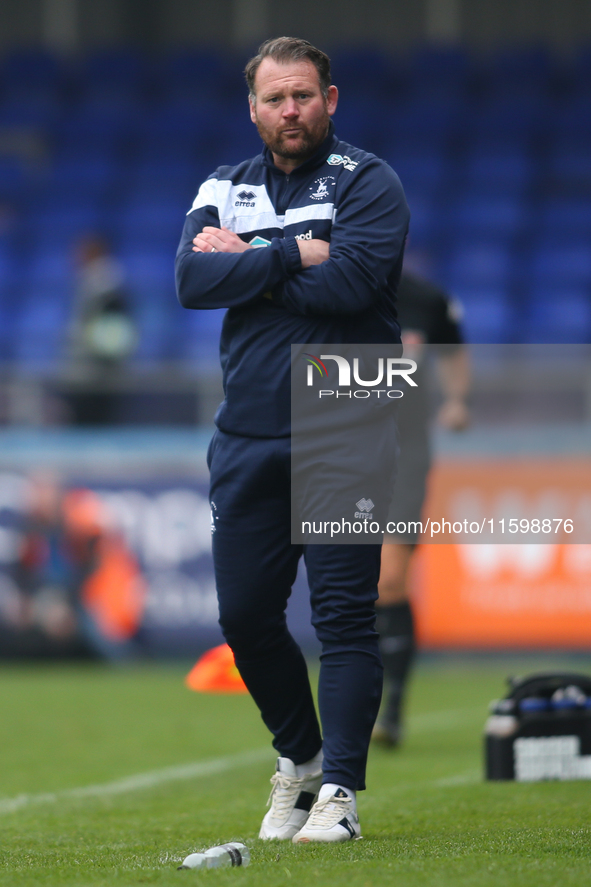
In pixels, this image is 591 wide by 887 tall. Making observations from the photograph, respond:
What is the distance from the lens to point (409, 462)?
18.1ft

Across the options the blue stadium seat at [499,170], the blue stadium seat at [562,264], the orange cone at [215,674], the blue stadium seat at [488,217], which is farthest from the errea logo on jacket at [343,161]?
the blue stadium seat at [499,170]

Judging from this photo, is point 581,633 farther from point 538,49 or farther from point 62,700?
point 538,49

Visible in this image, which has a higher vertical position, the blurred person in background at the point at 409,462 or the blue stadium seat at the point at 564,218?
the blue stadium seat at the point at 564,218

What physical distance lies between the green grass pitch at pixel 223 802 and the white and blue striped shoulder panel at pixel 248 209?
4.99 ft

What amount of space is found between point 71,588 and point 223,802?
16.5ft

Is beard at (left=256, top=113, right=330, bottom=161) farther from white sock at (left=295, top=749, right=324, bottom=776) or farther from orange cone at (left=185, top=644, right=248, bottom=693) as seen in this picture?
orange cone at (left=185, top=644, right=248, bottom=693)

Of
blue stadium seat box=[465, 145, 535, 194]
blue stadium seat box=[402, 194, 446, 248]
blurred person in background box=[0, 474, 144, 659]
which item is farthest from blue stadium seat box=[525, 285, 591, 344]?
blurred person in background box=[0, 474, 144, 659]

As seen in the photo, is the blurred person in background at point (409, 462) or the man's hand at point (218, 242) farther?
the blurred person in background at point (409, 462)

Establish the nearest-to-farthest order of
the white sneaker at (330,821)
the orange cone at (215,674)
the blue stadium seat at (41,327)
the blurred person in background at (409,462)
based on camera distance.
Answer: the white sneaker at (330,821) < the orange cone at (215,674) < the blurred person in background at (409,462) < the blue stadium seat at (41,327)

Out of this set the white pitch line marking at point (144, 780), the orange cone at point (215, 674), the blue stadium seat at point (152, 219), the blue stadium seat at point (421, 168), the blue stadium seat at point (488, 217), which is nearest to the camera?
the white pitch line marking at point (144, 780)

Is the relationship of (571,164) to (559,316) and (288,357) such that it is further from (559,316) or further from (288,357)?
(288,357)

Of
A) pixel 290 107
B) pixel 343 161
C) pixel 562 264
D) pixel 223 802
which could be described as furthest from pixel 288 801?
pixel 562 264

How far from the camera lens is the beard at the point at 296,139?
10.7 ft

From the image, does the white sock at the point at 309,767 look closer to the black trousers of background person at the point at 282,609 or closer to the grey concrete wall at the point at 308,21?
the black trousers of background person at the point at 282,609
